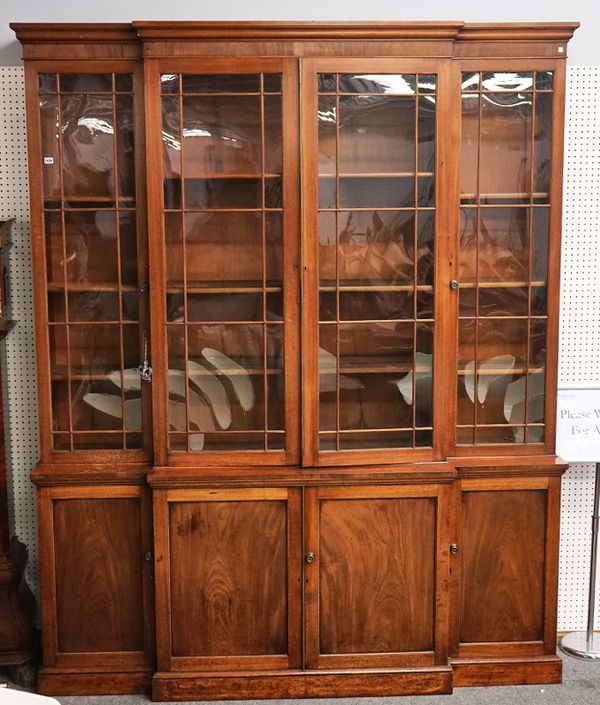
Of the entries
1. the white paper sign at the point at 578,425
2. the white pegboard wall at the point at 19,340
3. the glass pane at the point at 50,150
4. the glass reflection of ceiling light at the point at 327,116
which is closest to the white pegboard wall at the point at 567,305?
the white pegboard wall at the point at 19,340

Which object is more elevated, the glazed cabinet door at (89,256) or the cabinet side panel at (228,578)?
the glazed cabinet door at (89,256)

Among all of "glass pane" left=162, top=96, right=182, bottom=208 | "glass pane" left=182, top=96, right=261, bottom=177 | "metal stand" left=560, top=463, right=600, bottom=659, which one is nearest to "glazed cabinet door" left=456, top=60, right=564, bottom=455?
"metal stand" left=560, top=463, right=600, bottom=659

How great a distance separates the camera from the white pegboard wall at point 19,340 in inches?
134

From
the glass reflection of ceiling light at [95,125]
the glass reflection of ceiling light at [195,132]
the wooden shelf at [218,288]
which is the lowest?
the wooden shelf at [218,288]

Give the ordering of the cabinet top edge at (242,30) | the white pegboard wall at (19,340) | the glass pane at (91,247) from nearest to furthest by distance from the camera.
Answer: the cabinet top edge at (242,30), the glass pane at (91,247), the white pegboard wall at (19,340)

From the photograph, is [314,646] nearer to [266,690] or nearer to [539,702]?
[266,690]

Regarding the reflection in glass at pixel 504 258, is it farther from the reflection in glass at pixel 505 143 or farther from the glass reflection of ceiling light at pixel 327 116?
the glass reflection of ceiling light at pixel 327 116

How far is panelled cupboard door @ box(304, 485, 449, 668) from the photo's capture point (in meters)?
3.23

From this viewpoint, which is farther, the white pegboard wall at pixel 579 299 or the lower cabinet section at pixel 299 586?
the white pegboard wall at pixel 579 299

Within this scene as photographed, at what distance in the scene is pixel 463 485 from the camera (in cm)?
328

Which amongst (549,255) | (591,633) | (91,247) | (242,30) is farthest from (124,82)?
(591,633)

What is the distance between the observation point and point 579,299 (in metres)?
3.57

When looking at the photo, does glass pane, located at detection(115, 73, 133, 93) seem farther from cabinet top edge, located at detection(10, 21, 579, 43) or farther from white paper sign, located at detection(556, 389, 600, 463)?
white paper sign, located at detection(556, 389, 600, 463)

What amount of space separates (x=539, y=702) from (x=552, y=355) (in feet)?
4.47
